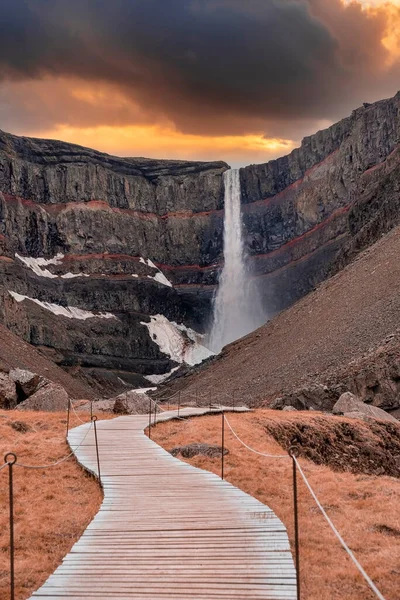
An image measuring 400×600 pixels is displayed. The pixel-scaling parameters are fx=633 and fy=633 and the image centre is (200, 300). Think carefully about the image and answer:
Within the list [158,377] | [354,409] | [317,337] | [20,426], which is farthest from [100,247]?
[20,426]

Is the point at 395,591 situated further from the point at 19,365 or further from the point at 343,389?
the point at 19,365

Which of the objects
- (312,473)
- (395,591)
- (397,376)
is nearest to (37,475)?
(312,473)

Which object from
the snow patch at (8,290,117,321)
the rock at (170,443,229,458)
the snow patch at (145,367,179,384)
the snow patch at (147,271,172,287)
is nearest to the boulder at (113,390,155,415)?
the rock at (170,443,229,458)

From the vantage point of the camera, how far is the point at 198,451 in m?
20.7

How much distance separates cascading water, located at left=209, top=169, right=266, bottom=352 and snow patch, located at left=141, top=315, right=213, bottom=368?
10.4ft

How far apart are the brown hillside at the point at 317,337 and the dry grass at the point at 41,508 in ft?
104

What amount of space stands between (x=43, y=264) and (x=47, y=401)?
82.3 m

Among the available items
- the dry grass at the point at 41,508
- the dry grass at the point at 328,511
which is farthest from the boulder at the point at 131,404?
the dry grass at the point at 41,508

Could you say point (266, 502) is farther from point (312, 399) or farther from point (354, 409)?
point (312, 399)

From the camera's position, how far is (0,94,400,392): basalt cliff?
9869 cm

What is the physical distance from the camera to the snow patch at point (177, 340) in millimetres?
111812

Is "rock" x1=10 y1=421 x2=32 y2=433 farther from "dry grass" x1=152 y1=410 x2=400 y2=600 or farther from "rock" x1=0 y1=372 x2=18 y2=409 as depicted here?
"rock" x1=0 y1=372 x2=18 y2=409

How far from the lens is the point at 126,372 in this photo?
10200cm

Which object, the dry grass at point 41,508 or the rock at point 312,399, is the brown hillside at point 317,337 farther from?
the dry grass at point 41,508
